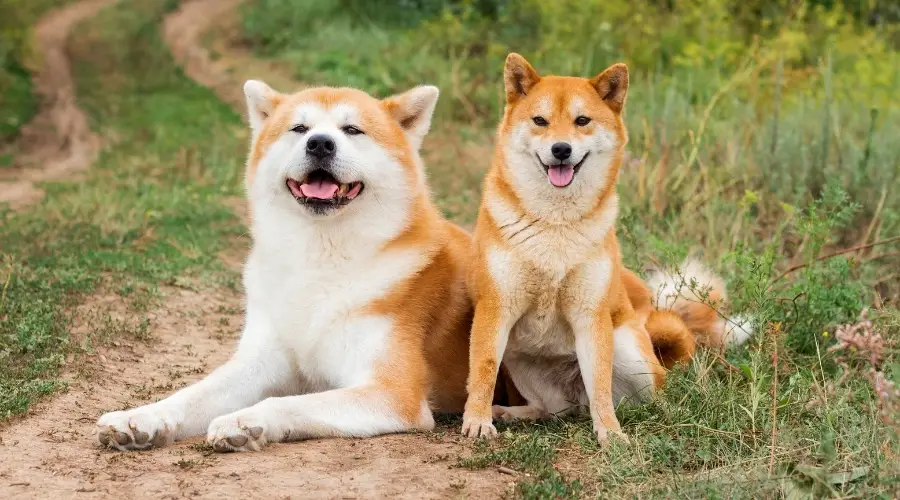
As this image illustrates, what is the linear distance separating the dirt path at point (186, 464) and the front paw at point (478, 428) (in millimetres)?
84

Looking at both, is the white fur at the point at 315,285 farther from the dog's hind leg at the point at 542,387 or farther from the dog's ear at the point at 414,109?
the dog's hind leg at the point at 542,387

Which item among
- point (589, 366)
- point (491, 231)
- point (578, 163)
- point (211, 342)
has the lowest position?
point (211, 342)

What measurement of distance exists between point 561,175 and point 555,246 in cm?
28

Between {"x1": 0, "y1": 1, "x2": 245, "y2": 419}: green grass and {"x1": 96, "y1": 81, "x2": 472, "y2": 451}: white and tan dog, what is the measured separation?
996mm

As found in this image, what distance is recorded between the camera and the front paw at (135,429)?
12.4 ft

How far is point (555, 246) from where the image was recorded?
3.98 m

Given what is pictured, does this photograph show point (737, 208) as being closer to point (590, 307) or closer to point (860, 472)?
point (590, 307)

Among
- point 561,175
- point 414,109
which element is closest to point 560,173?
point 561,175

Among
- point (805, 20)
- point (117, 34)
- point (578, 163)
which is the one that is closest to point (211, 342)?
point (578, 163)

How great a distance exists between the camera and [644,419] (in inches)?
163

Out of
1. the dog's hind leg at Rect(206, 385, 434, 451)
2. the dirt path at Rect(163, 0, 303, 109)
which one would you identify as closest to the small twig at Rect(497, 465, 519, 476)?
the dog's hind leg at Rect(206, 385, 434, 451)

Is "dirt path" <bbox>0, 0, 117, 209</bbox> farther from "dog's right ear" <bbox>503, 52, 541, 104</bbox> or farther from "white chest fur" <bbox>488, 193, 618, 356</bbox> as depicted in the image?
"white chest fur" <bbox>488, 193, 618, 356</bbox>

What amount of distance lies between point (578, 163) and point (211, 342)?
8.54ft

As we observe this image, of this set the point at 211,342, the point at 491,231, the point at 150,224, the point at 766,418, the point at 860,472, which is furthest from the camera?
the point at 150,224
